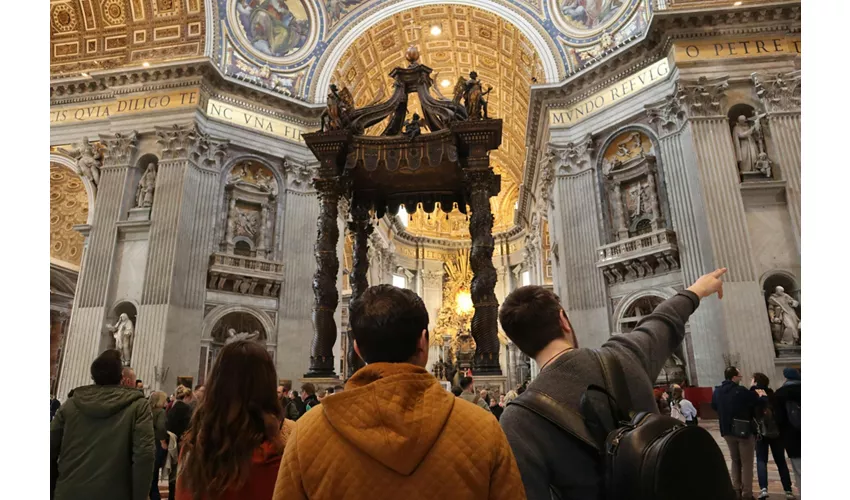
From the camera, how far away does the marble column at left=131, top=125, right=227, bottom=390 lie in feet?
37.3

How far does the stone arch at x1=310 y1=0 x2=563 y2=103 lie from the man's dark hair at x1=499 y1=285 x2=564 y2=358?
46.6 ft

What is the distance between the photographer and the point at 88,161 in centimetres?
1334

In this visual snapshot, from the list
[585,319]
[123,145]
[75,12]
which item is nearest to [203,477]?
[585,319]

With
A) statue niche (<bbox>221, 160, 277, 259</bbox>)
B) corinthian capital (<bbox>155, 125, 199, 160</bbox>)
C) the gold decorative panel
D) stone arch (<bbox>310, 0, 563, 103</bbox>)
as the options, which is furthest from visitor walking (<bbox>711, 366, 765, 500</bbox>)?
the gold decorative panel

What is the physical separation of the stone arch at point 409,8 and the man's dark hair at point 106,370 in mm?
13635

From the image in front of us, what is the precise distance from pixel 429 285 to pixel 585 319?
15.2m

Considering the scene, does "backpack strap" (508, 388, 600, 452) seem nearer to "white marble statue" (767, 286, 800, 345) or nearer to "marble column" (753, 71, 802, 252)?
"white marble statue" (767, 286, 800, 345)

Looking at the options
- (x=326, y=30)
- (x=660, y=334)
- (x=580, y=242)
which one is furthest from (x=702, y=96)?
(x=660, y=334)

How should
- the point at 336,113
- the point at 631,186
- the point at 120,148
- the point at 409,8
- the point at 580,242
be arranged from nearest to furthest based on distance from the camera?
the point at 336,113, the point at 631,186, the point at 580,242, the point at 120,148, the point at 409,8

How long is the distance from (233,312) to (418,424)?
12.9 meters

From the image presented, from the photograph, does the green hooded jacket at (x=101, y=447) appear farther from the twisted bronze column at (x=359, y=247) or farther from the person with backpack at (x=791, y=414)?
the twisted bronze column at (x=359, y=247)

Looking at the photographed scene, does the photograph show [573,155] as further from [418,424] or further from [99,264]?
[418,424]

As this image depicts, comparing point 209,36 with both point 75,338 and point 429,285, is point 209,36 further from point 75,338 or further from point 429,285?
point 429,285

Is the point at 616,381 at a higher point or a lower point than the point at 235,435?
higher
